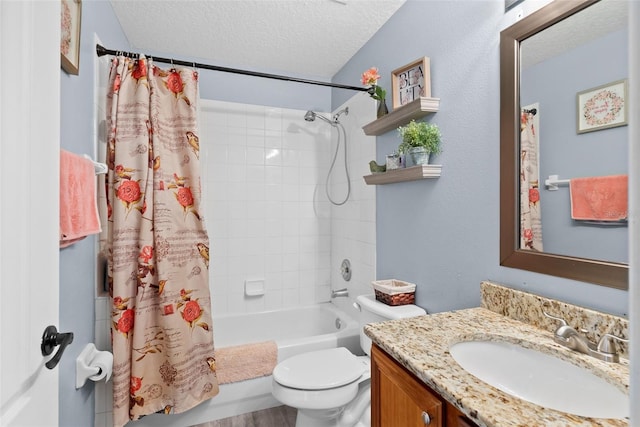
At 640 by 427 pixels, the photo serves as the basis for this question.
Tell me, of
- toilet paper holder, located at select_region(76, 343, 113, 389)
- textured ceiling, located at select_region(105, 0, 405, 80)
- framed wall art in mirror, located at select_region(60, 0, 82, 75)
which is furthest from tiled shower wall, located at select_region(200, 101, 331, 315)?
framed wall art in mirror, located at select_region(60, 0, 82, 75)

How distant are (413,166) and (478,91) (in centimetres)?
42

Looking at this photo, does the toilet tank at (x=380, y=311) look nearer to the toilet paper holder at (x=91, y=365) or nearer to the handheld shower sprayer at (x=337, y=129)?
the handheld shower sprayer at (x=337, y=129)

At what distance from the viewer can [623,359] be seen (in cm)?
79

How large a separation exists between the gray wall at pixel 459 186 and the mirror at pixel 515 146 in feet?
0.12

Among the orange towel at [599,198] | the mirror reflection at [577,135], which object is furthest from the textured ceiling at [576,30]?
the orange towel at [599,198]

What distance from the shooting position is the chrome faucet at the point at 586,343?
80 centimetres

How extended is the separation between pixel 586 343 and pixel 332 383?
3.29ft

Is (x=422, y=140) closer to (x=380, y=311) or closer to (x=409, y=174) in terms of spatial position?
(x=409, y=174)

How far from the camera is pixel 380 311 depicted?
5.15 ft

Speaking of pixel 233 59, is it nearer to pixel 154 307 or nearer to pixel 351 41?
pixel 351 41

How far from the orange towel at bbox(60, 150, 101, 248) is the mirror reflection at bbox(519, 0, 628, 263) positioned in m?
1.58

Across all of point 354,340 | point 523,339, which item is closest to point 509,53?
point 523,339

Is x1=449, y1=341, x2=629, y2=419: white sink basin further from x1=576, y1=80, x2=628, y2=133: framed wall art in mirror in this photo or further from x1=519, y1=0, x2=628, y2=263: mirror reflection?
x1=576, y1=80, x2=628, y2=133: framed wall art in mirror

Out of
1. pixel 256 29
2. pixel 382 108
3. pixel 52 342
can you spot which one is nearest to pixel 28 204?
pixel 52 342
